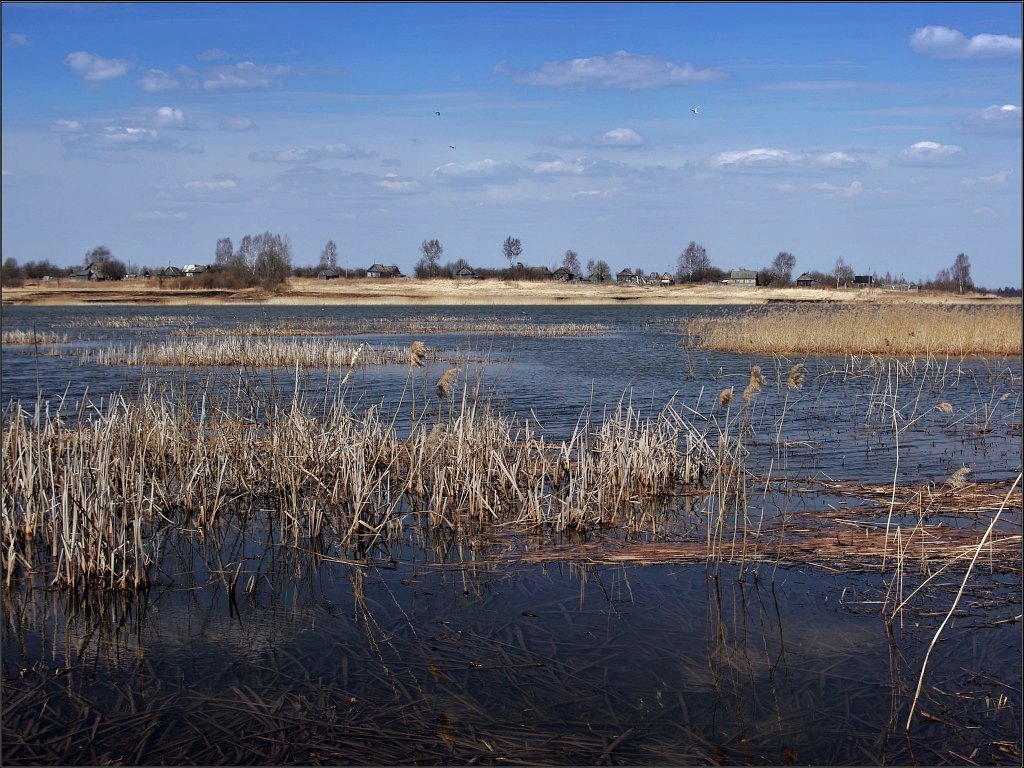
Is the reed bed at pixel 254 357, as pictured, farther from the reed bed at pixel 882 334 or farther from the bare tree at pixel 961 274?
the bare tree at pixel 961 274

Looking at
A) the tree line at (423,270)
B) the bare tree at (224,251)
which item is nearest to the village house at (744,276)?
the tree line at (423,270)

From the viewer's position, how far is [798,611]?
19.4 feet

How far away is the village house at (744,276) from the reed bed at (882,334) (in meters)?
100

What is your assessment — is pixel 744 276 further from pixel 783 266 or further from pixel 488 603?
pixel 488 603

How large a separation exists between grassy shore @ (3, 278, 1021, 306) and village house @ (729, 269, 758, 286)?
29234 millimetres

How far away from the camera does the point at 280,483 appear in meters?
7.67

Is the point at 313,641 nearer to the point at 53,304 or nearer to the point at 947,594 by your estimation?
the point at 947,594

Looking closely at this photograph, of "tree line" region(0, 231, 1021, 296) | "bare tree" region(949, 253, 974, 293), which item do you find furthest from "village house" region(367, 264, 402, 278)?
"bare tree" region(949, 253, 974, 293)

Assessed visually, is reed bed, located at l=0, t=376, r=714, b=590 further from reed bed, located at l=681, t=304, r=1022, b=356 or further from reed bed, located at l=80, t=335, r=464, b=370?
reed bed, located at l=681, t=304, r=1022, b=356

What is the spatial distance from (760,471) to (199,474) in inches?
233

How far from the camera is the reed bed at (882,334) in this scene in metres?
23.7

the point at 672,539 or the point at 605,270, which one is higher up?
the point at 605,270

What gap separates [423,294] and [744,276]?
2472 inches

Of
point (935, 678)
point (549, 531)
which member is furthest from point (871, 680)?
point (549, 531)
